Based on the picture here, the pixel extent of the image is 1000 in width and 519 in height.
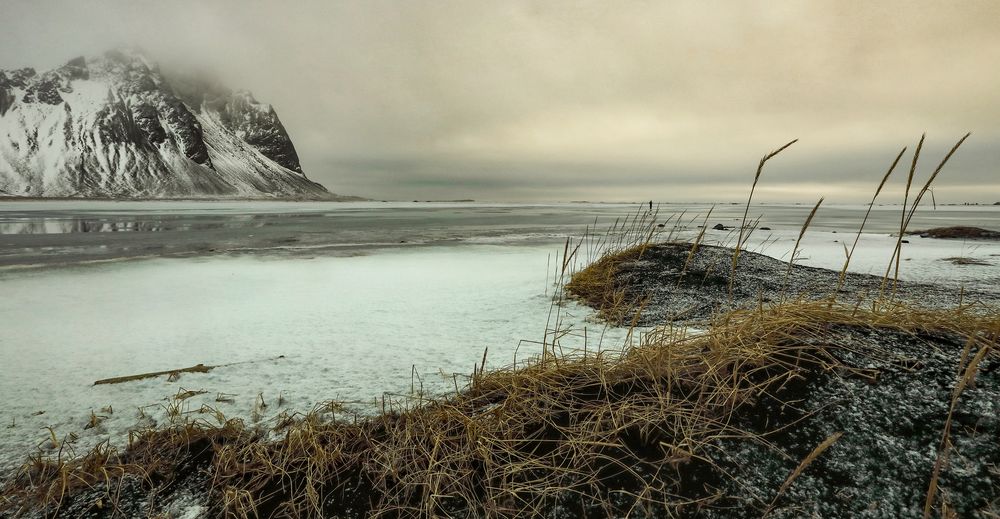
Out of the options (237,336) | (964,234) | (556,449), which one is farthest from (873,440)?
(964,234)

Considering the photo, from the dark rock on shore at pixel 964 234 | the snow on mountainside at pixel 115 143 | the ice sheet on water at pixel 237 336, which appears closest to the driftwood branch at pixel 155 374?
the ice sheet on water at pixel 237 336

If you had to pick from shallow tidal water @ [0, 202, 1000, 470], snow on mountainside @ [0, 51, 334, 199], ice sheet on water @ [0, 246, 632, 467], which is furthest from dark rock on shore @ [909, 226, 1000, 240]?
snow on mountainside @ [0, 51, 334, 199]

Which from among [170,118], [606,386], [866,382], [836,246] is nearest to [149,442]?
[606,386]

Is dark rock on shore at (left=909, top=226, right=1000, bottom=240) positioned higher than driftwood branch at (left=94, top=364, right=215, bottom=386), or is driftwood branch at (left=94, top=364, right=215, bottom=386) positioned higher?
dark rock on shore at (left=909, top=226, right=1000, bottom=240)

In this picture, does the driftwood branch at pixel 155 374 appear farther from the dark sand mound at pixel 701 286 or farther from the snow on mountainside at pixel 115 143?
the snow on mountainside at pixel 115 143

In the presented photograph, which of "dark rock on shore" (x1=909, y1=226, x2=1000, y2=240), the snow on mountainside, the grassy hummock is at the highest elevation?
the snow on mountainside

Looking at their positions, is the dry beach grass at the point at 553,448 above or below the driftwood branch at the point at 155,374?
above

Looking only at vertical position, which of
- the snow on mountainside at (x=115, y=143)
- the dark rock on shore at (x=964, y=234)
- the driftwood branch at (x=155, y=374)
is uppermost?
the snow on mountainside at (x=115, y=143)

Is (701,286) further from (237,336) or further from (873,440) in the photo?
(237,336)

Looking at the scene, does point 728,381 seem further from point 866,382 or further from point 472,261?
point 472,261

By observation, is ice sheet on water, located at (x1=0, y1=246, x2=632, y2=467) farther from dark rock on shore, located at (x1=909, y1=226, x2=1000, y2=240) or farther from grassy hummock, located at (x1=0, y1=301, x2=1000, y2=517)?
dark rock on shore, located at (x1=909, y1=226, x2=1000, y2=240)
